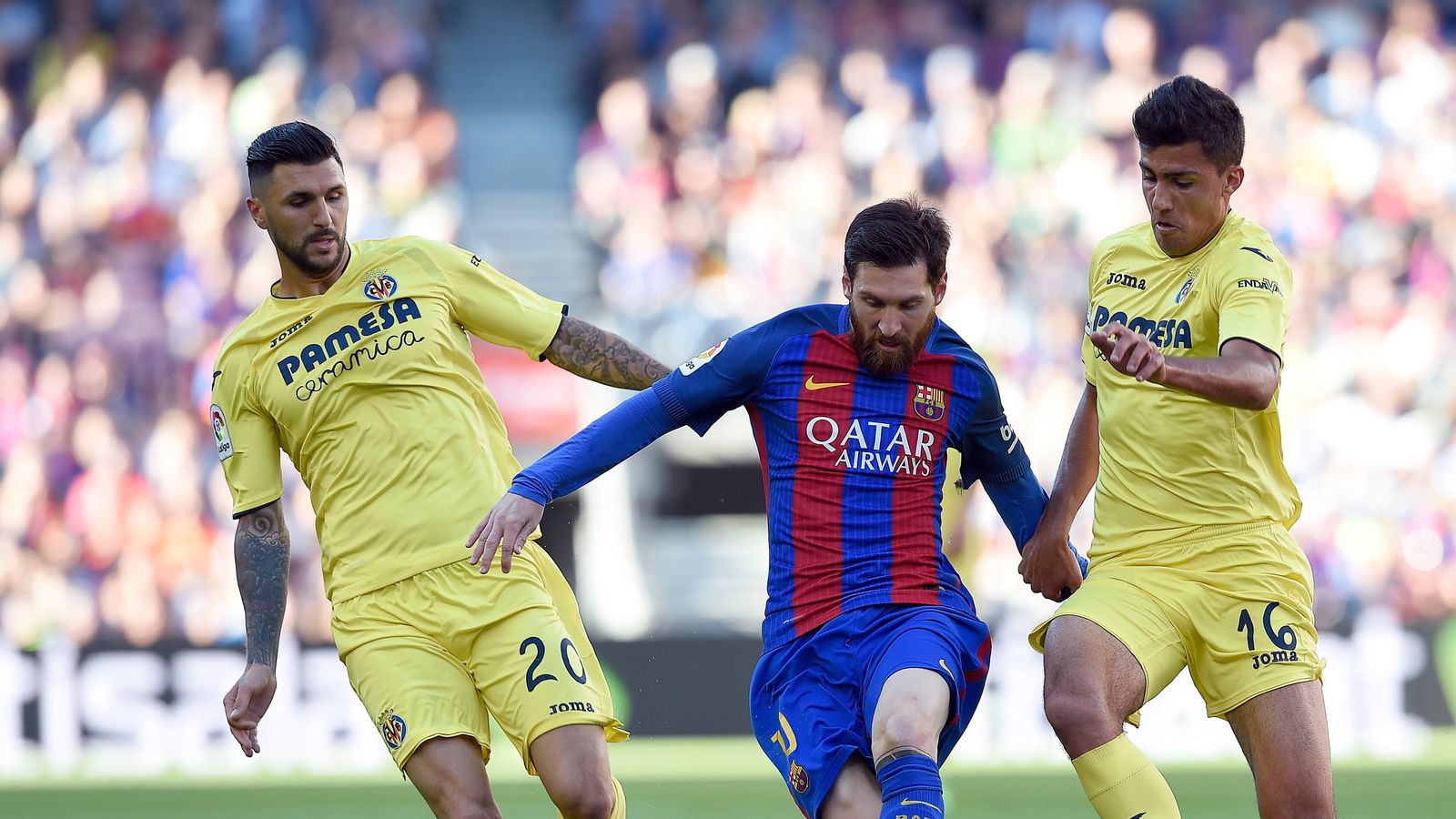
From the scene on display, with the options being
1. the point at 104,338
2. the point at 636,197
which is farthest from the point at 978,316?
the point at 104,338

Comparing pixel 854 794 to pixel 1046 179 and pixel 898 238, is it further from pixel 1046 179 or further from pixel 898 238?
pixel 1046 179

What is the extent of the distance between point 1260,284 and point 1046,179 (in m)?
9.34

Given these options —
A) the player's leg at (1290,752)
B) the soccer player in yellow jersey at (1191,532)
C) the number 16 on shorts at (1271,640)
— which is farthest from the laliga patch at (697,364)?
the player's leg at (1290,752)

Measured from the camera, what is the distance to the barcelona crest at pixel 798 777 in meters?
4.80

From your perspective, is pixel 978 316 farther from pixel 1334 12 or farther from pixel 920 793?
pixel 920 793

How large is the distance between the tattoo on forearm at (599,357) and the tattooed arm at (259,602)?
1015mm

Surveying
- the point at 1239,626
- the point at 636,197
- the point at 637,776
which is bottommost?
the point at 637,776

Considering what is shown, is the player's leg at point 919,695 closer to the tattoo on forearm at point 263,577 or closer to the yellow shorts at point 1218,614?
the yellow shorts at point 1218,614

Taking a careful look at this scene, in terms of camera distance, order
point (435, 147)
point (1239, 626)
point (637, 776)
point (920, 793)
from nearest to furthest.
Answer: point (920, 793), point (1239, 626), point (637, 776), point (435, 147)

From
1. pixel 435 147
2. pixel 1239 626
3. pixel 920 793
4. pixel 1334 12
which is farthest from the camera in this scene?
pixel 1334 12

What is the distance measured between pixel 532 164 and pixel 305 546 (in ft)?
15.0

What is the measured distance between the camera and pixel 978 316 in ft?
42.8

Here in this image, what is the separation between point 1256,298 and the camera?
188 inches

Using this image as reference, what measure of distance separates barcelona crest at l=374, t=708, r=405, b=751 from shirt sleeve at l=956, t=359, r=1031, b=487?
1.82 metres
